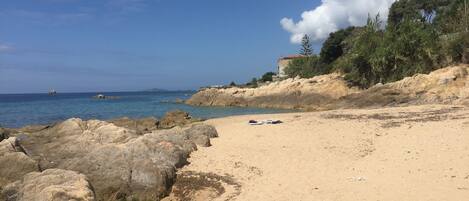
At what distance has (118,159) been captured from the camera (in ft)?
41.1

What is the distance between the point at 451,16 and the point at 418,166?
181 feet

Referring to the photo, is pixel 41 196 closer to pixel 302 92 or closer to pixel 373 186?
pixel 373 186

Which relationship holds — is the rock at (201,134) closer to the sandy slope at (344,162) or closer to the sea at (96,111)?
the sandy slope at (344,162)

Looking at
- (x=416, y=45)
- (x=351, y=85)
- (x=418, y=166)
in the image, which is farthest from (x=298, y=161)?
(x=351, y=85)

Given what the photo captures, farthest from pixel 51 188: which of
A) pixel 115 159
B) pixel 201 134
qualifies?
pixel 201 134

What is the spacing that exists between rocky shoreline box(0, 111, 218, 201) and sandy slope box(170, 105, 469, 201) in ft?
3.49

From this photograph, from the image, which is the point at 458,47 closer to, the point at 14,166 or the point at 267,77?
the point at 14,166

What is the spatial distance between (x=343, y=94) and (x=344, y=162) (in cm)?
4228

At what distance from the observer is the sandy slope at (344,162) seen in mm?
11273

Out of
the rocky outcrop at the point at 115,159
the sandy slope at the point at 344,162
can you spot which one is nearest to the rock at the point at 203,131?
the sandy slope at the point at 344,162

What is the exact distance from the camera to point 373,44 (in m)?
56.3

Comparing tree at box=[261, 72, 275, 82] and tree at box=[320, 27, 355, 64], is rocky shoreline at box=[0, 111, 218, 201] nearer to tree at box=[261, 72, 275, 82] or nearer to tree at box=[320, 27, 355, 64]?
tree at box=[320, 27, 355, 64]

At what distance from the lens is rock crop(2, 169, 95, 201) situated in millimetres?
8828

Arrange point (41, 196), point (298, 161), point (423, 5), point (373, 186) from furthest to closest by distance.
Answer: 1. point (423, 5)
2. point (298, 161)
3. point (373, 186)
4. point (41, 196)
